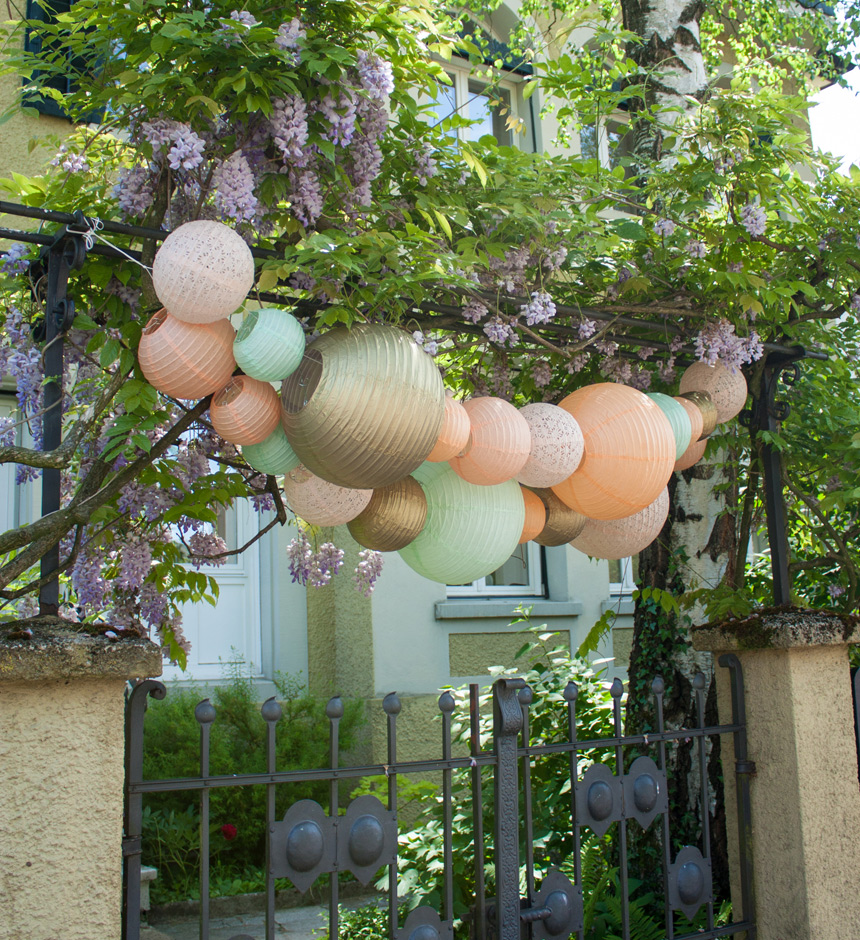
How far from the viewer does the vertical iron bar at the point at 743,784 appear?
3.05 m

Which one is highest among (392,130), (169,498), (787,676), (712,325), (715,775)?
(392,130)

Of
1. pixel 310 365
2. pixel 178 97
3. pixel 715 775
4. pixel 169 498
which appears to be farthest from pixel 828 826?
pixel 178 97

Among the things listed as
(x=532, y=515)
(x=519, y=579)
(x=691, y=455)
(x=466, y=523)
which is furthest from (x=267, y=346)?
(x=519, y=579)

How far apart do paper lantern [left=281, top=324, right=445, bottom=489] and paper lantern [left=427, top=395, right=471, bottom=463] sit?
0.14m

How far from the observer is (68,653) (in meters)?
1.91

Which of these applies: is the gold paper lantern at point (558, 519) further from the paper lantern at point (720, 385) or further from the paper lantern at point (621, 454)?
the paper lantern at point (720, 385)

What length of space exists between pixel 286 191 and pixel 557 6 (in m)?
4.65

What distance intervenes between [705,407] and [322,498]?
1511 millimetres

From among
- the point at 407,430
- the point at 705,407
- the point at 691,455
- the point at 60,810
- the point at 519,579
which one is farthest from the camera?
the point at 519,579

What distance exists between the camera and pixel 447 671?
7086mm

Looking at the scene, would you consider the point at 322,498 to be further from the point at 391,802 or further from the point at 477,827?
the point at 477,827

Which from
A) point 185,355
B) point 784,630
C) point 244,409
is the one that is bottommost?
point 784,630

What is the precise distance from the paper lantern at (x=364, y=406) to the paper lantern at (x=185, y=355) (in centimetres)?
21

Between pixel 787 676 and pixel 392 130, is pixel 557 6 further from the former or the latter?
pixel 787 676
